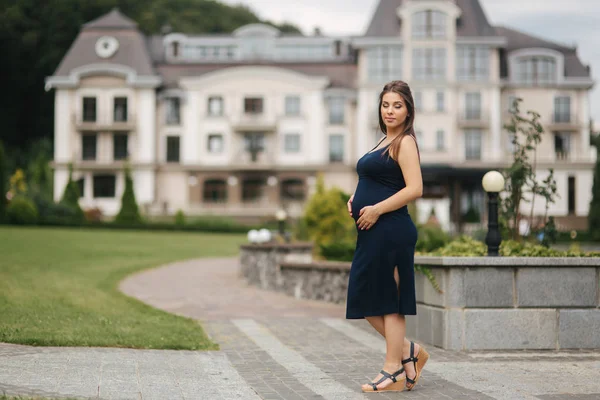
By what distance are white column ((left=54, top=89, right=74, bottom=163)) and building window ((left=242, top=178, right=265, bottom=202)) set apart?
11213 millimetres

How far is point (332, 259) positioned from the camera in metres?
14.5

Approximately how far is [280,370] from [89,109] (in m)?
45.9

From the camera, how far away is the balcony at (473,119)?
157ft

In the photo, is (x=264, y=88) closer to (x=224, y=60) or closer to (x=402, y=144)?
(x=224, y=60)

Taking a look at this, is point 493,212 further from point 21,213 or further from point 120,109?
point 120,109

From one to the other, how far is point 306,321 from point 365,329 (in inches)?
40.4

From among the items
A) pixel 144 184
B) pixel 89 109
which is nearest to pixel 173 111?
pixel 144 184

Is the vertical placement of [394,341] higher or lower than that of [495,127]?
lower

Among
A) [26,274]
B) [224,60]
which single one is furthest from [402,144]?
[224,60]

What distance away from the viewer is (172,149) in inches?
1981

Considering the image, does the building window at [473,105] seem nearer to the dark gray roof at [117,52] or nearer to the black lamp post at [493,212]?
the dark gray roof at [117,52]

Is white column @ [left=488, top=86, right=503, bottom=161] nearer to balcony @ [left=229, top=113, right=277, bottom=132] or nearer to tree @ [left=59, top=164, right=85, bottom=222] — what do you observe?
balcony @ [left=229, top=113, right=277, bottom=132]

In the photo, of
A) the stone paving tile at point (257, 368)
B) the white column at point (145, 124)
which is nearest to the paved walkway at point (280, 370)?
the stone paving tile at point (257, 368)

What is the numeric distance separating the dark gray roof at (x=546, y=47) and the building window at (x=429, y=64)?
4.78 m
